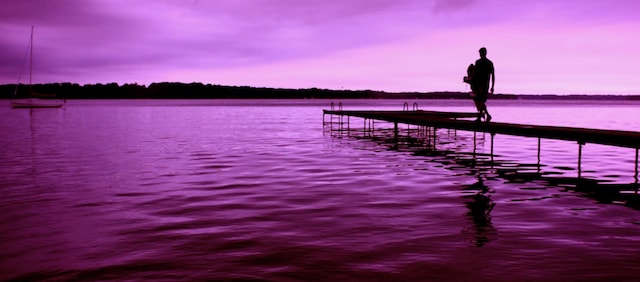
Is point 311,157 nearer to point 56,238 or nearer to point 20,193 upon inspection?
point 20,193

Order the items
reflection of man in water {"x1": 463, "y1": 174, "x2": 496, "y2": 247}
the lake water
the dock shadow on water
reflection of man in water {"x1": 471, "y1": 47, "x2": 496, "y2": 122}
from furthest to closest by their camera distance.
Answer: reflection of man in water {"x1": 471, "y1": 47, "x2": 496, "y2": 122} → the dock shadow on water → reflection of man in water {"x1": 463, "y1": 174, "x2": 496, "y2": 247} → the lake water

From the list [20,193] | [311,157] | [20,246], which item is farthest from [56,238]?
[311,157]

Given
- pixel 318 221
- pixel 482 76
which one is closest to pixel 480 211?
pixel 318 221

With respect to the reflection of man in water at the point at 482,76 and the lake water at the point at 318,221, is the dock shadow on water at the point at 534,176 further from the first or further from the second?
the reflection of man in water at the point at 482,76

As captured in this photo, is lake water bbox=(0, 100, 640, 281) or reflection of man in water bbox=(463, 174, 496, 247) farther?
reflection of man in water bbox=(463, 174, 496, 247)

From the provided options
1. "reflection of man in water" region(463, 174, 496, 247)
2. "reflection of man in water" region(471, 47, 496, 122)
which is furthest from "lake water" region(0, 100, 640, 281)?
"reflection of man in water" region(471, 47, 496, 122)

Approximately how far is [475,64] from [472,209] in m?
8.72

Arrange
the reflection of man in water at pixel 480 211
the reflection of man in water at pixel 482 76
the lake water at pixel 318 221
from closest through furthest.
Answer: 1. the lake water at pixel 318 221
2. the reflection of man in water at pixel 480 211
3. the reflection of man in water at pixel 482 76

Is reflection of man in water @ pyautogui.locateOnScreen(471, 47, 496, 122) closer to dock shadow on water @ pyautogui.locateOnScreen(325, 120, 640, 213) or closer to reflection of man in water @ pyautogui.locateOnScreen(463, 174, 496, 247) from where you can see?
dock shadow on water @ pyautogui.locateOnScreen(325, 120, 640, 213)

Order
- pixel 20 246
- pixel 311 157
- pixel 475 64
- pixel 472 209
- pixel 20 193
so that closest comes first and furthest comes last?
pixel 20 246 < pixel 472 209 < pixel 20 193 < pixel 475 64 < pixel 311 157

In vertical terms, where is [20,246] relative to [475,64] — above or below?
below

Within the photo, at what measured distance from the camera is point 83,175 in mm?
15750

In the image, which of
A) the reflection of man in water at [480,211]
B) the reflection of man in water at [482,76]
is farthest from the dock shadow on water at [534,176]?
the reflection of man in water at [482,76]

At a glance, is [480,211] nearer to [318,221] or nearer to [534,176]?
[318,221]
